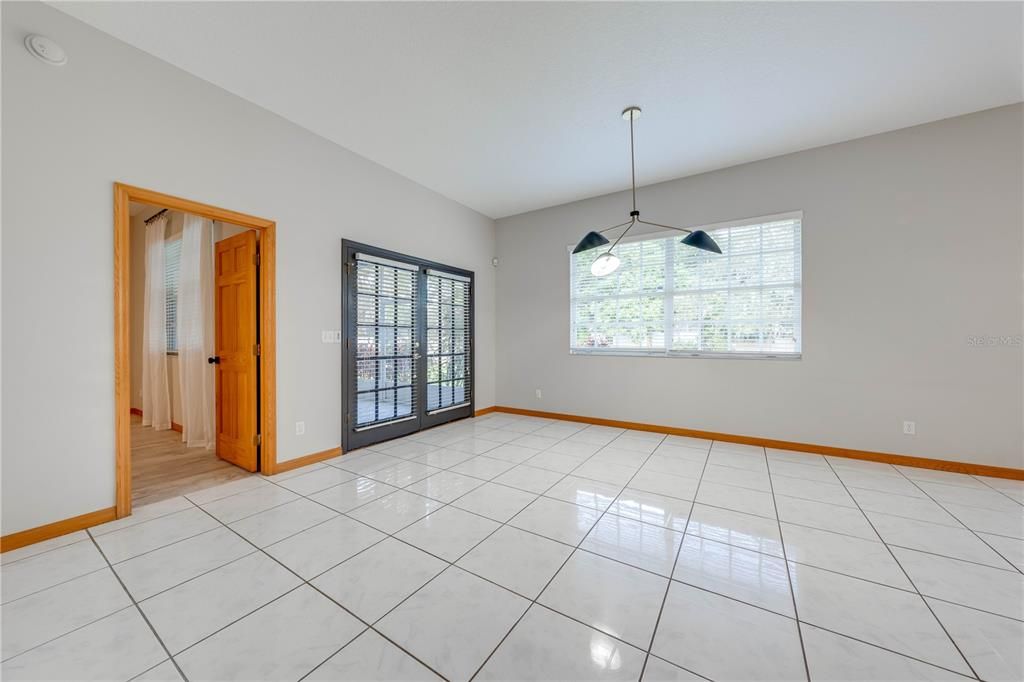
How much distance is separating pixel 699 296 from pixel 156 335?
23.5 ft

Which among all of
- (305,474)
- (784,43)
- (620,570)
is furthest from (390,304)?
(784,43)

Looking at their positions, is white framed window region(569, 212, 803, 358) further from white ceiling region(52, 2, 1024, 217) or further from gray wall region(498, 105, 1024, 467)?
white ceiling region(52, 2, 1024, 217)

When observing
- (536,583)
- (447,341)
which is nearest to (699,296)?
(447,341)

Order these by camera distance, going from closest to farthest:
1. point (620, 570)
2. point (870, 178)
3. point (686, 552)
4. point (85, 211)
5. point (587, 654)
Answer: point (587, 654), point (620, 570), point (686, 552), point (85, 211), point (870, 178)

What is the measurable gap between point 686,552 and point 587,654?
0.98 m

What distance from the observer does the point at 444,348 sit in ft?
16.8

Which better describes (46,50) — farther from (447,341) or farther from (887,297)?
(887,297)

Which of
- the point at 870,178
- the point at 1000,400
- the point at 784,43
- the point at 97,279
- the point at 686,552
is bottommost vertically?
the point at 686,552

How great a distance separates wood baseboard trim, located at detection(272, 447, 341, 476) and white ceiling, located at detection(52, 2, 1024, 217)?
313 cm

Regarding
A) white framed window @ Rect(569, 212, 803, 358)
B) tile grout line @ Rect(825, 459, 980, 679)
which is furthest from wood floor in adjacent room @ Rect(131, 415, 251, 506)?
tile grout line @ Rect(825, 459, 980, 679)

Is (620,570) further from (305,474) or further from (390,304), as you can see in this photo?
(390,304)

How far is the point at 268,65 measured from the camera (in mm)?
2658

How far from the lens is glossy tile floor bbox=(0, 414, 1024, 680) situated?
138 cm

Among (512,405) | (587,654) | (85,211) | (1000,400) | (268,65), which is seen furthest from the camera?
(512,405)
